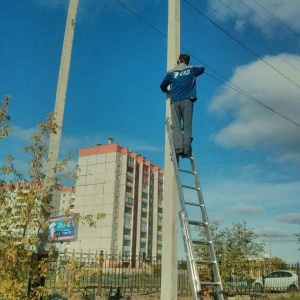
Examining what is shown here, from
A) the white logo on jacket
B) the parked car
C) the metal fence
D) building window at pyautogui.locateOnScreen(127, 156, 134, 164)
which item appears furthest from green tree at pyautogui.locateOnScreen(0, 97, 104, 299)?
building window at pyautogui.locateOnScreen(127, 156, 134, 164)

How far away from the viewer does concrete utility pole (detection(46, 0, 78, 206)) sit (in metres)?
5.98

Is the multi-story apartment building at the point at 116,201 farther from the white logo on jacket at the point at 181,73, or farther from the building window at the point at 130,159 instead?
the white logo on jacket at the point at 181,73

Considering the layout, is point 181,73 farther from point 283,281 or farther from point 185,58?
point 283,281

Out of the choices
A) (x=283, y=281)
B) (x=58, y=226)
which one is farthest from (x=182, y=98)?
(x=283, y=281)

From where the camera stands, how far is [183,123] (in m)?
5.41

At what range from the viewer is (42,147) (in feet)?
19.7

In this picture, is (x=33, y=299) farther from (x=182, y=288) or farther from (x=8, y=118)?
(x=182, y=288)

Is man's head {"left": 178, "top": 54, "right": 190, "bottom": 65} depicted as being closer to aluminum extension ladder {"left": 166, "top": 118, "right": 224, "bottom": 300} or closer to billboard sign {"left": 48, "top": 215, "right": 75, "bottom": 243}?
aluminum extension ladder {"left": 166, "top": 118, "right": 224, "bottom": 300}

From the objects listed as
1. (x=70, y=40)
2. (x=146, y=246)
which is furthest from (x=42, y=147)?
(x=146, y=246)

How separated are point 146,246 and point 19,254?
85188 mm

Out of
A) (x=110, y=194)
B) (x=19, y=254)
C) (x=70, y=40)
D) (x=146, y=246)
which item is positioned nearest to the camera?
(x=19, y=254)

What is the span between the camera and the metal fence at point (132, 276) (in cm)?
548

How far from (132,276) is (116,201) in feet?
226

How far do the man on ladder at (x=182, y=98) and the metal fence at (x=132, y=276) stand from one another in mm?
2191
